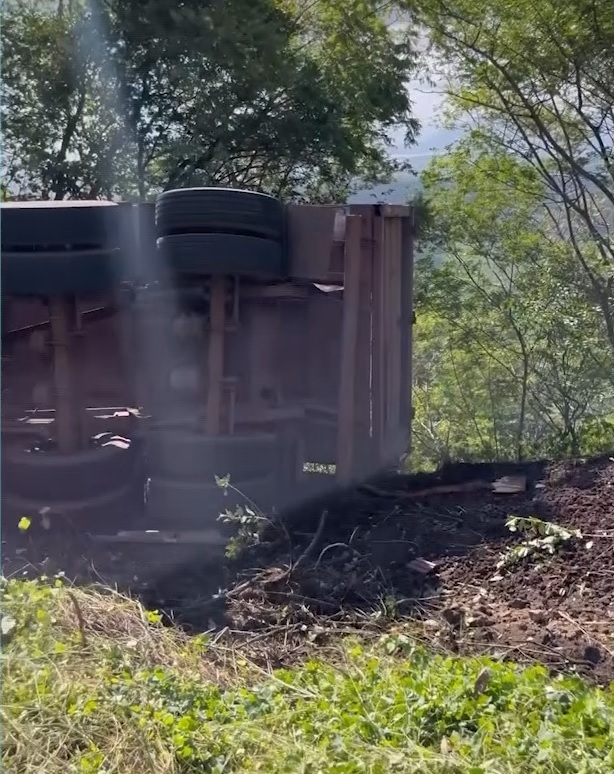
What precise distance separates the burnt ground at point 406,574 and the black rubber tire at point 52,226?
1.48 m

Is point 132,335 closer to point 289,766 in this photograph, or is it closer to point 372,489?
point 372,489

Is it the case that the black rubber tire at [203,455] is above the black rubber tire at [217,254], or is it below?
below

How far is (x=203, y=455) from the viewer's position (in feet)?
16.2

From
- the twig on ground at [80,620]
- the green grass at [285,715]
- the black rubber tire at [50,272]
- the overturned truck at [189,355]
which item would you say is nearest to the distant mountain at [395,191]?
the overturned truck at [189,355]

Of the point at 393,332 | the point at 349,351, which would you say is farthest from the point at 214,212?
the point at 393,332

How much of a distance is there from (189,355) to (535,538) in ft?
6.73

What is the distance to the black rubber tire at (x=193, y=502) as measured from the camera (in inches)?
192

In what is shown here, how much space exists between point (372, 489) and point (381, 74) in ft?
30.0

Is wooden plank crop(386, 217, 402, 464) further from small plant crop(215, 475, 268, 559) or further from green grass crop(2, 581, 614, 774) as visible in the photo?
green grass crop(2, 581, 614, 774)

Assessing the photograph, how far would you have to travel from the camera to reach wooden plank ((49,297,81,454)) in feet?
16.2

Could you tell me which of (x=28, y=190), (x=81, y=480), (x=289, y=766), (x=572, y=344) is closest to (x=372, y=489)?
(x=81, y=480)

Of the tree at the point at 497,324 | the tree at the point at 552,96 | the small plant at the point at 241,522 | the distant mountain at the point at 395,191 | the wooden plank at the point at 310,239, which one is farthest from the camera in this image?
the distant mountain at the point at 395,191

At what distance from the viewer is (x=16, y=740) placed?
8.64 feet

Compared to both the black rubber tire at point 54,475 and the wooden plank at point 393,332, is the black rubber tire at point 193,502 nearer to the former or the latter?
the black rubber tire at point 54,475
